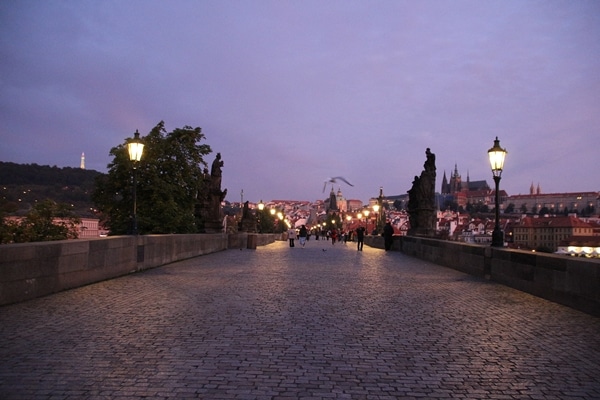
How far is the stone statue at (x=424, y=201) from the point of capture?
2800 cm

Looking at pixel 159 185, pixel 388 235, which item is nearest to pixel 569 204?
pixel 388 235

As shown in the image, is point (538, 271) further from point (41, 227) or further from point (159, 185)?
point (41, 227)

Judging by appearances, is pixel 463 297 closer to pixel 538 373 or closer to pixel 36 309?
pixel 538 373

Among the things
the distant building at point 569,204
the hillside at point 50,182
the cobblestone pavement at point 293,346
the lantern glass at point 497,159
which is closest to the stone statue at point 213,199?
the lantern glass at point 497,159

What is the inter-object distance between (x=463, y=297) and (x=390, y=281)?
3.06 meters

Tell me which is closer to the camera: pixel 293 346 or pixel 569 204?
pixel 293 346

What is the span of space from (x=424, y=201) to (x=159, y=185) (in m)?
15.7

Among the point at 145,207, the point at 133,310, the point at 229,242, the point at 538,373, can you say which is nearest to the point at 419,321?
the point at 538,373

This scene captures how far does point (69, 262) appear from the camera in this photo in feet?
35.6

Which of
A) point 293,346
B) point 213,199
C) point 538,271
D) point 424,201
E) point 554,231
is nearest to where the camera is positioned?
point 293,346

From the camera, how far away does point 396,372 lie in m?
5.20

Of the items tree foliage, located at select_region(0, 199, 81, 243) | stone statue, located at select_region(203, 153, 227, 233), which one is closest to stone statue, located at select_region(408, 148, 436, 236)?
stone statue, located at select_region(203, 153, 227, 233)

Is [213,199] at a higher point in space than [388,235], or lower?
higher

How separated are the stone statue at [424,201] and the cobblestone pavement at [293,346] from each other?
17.6 meters
